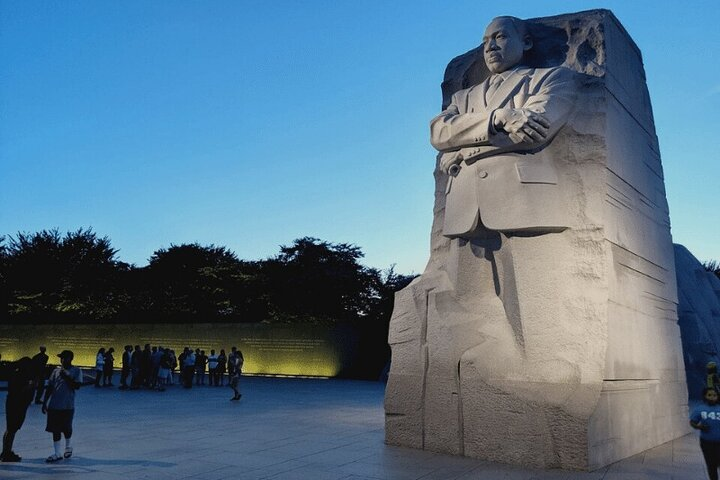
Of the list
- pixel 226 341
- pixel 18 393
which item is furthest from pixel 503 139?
pixel 226 341

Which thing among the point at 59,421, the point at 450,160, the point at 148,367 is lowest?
the point at 59,421

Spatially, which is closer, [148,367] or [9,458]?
[9,458]

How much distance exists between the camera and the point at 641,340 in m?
6.86

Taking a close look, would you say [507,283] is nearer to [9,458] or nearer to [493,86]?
[493,86]

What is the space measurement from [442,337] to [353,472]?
1.92 meters

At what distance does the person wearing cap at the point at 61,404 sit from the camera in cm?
606

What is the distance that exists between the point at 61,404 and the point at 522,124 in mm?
5725

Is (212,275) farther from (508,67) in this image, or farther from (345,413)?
(508,67)

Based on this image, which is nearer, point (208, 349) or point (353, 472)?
point (353, 472)

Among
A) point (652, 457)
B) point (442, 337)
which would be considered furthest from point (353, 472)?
point (652, 457)

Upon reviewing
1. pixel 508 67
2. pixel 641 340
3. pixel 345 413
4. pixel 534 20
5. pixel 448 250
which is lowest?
pixel 345 413

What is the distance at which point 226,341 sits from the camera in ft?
89.8

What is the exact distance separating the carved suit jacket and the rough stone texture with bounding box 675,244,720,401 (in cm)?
1070

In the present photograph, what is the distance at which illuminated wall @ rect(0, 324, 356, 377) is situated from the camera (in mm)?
25266
